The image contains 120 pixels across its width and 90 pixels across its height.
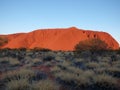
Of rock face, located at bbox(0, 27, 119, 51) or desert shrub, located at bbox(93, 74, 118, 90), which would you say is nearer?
desert shrub, located at bbox(93, 74, 118, 90)

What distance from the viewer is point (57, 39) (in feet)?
364

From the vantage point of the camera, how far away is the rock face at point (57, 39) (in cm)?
10663

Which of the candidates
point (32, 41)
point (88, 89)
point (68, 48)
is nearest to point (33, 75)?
point (88, 89)

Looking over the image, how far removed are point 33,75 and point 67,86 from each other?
1.73 m

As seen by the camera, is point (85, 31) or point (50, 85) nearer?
point (50, 85)

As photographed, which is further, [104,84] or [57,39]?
[57,39]

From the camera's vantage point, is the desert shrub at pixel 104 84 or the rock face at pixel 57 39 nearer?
the desert shrub at pixel 104 84

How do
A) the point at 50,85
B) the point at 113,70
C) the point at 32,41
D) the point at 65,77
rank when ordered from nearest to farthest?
1. the point at 50,85
2. the point at 65,77
3. the point at 113,70
4. the point at 32,41

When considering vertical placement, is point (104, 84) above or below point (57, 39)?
above

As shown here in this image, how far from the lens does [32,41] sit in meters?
120

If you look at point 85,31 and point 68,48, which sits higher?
point 85,31

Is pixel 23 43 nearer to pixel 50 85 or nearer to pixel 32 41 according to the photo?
pixel 32 41

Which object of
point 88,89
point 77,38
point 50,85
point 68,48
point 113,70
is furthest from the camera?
point 77,38

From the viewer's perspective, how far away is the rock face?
10663 centimetres
